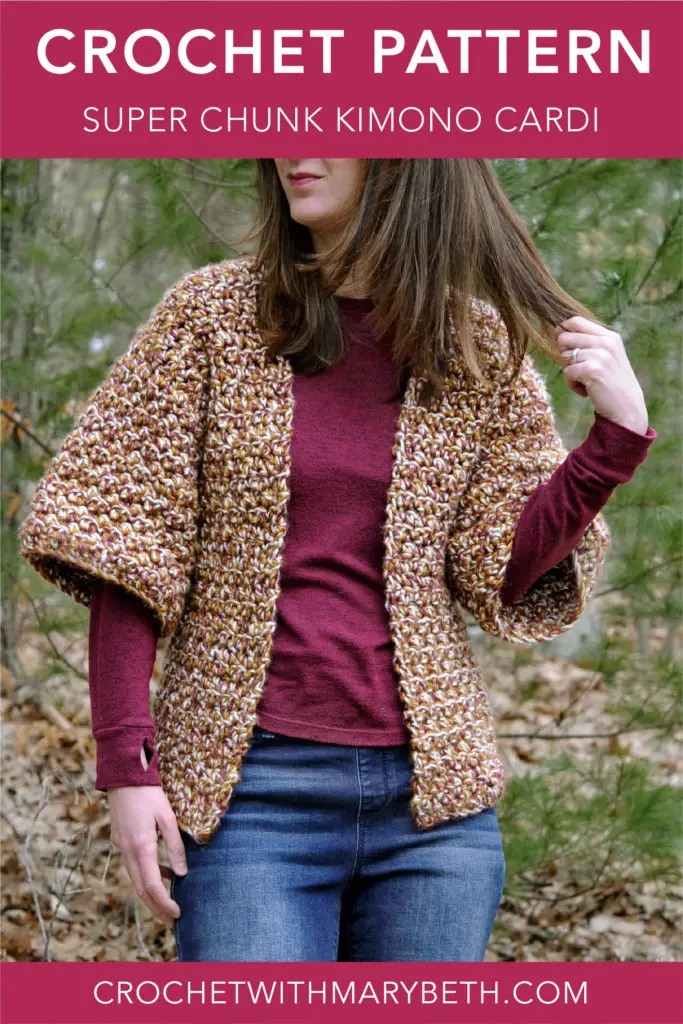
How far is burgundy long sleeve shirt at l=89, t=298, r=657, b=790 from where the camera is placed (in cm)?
156

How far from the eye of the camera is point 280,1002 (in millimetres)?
1554

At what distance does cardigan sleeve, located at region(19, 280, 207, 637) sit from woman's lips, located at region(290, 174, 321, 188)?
0.96ft

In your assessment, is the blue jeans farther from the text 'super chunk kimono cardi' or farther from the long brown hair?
the long brown hair

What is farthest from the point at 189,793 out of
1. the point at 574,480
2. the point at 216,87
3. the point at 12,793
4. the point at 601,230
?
the point at 12,793

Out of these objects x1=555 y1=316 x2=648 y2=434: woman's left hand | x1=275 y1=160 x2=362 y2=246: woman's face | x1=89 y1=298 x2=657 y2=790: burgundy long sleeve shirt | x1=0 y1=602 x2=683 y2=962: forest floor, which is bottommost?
x1=0 y1=602 x2=683 y2=962: forest floor

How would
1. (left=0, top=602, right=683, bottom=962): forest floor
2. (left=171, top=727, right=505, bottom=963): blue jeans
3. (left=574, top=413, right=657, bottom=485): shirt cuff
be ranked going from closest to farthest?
(left=171, top=727, right=505, bottom=963): blue jeans
(left=574, top=413, right=657, bottom=485): shirt cuff
(left=0, top=602, right=683, bottom=962): forest floor

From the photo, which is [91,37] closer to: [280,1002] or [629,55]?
[629,55]

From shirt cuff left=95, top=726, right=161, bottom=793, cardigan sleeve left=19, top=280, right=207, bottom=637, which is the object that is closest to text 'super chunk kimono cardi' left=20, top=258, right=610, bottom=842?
cardigan sleeve left=19, top=280, right=207, bottom=637

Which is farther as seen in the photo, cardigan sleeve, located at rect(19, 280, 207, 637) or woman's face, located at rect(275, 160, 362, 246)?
woman's face, located at rect(275, 160, 362, 246)

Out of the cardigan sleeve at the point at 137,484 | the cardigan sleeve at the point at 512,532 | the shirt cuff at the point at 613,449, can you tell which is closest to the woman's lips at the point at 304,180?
the cardigan sleeve at the point at 137,484

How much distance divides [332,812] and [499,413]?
28.4 inches

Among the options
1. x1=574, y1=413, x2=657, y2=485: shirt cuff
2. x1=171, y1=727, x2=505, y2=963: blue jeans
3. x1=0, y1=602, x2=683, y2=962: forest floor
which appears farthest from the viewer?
x1=0, y1=602, x2=683, y2=962: forest floor

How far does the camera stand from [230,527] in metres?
1.63

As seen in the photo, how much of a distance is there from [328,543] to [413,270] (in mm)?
484
